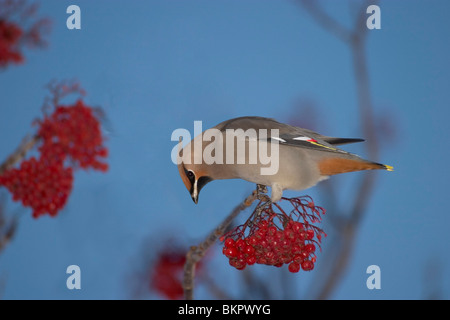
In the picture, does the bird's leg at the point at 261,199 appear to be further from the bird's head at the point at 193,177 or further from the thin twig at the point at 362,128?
the thin twig at the point at 362,128

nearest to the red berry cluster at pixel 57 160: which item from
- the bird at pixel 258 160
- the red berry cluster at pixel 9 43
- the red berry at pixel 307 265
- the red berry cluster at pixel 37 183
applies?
the red berry cluster at pixel 37 183

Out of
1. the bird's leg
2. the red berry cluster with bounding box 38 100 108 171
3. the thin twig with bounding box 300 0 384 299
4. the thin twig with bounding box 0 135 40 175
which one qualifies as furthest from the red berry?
the thin twig with bounding box 0 135 40 175

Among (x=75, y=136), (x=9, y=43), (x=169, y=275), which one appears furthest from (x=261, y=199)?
(x=9, y=43)

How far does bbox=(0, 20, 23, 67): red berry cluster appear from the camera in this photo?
2.12m

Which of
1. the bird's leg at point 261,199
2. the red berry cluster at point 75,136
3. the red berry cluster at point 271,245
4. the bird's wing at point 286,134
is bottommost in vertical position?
the red berry cluster at point 271,245

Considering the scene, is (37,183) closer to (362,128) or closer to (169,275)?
(169,275)

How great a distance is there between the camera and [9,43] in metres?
2.15

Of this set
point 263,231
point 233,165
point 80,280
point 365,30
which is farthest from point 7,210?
point 365,30

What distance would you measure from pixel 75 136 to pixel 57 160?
0.13 m

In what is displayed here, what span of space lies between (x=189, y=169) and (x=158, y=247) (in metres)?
0.71

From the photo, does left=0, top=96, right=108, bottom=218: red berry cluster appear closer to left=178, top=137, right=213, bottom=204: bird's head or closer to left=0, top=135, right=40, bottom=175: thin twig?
left=0, top=135, right=40, bottom=175: thin twig

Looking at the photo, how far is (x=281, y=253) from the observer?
1.42 m

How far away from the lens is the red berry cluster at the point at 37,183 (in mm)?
2051
